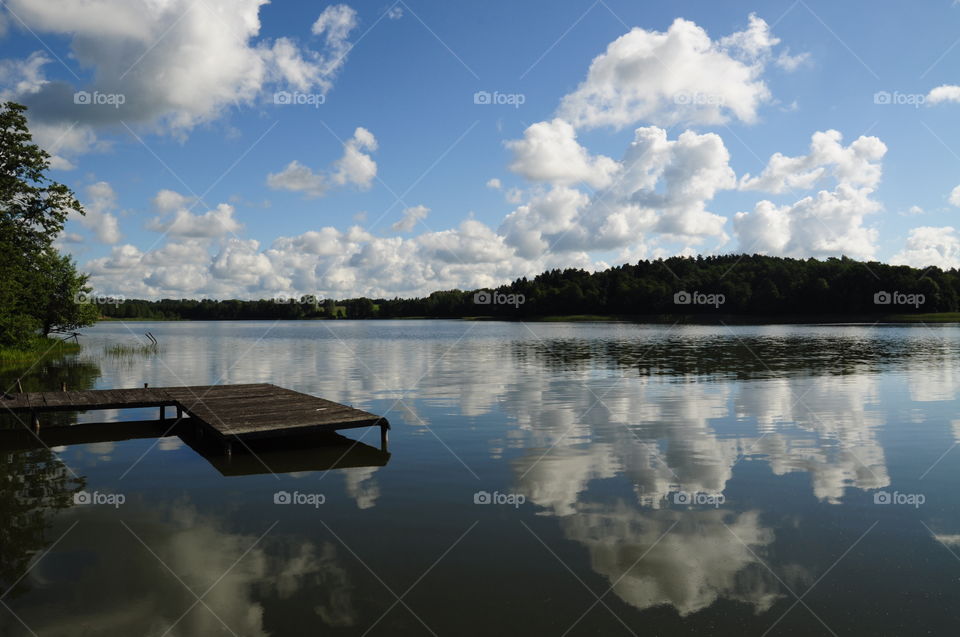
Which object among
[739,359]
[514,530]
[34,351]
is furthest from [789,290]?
[514,530]

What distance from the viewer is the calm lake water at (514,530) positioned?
7875mm

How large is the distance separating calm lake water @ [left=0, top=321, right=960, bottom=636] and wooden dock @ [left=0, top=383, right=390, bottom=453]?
2.61 feet

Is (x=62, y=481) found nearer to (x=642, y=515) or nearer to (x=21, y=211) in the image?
(x=642, y=515)

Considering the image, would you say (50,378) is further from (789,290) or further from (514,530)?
(789,290)

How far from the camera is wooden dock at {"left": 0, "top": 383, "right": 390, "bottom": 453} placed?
1753 cm

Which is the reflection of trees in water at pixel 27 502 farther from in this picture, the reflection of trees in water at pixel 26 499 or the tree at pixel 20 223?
the tree at pixel 20 223

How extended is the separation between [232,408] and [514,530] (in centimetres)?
1370

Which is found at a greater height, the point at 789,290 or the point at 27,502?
the point at 789,290

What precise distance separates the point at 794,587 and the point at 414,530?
5774 millimetres

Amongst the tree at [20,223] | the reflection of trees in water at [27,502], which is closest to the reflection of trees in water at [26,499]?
the reflection of trees in water at [27,502]

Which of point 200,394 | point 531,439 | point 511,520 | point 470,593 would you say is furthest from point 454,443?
point 200,394

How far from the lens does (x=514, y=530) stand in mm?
10711

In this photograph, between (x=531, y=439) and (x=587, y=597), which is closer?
(x=587, y=597)

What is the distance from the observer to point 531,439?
18094 millimetres
